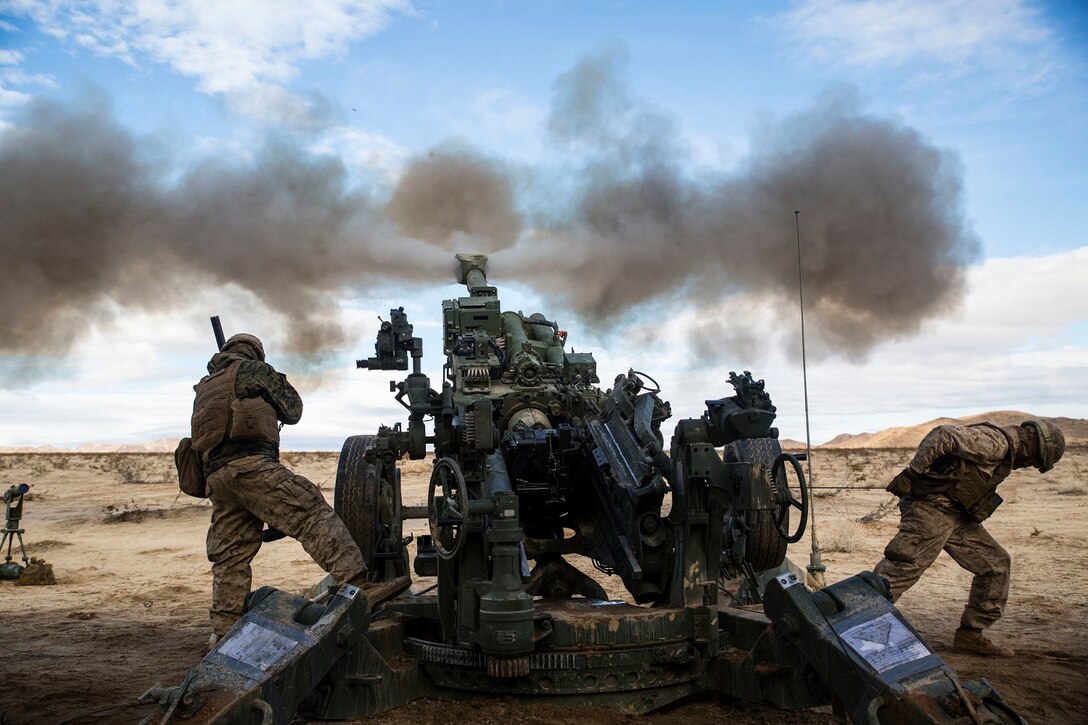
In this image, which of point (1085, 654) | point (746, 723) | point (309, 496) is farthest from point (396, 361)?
point (1085, 654)

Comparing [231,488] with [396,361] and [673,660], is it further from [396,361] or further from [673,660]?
[673,660]

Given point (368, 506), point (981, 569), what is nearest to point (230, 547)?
point (368, 506)

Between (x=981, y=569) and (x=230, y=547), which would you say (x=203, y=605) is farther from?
(x=981, y=569)

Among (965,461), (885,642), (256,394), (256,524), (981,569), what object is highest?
(256,394)

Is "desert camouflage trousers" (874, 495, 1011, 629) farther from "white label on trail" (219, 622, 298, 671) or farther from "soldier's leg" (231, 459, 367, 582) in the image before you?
"white label on trail" (219, 622, 298, 671)

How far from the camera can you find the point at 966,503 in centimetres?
657

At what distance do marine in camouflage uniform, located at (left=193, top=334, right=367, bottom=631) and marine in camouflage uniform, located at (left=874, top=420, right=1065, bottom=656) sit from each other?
153 inches

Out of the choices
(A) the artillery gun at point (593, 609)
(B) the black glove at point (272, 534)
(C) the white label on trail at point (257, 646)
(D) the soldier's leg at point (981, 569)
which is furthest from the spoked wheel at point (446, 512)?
(D) the soldier's leg at point (981, 569)

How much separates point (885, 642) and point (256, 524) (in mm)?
4277

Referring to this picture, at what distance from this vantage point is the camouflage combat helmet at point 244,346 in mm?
6758

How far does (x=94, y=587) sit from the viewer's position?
389 inches

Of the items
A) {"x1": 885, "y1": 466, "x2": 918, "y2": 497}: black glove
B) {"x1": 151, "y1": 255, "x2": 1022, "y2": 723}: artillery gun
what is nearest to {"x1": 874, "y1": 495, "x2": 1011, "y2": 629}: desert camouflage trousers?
{"x1": 885, "y1": 466, "x2": 918, "y2": 497}: black glove

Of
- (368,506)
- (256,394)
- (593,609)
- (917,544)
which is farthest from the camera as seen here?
(368,506)

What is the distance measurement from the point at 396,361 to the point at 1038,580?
6.83 meters
